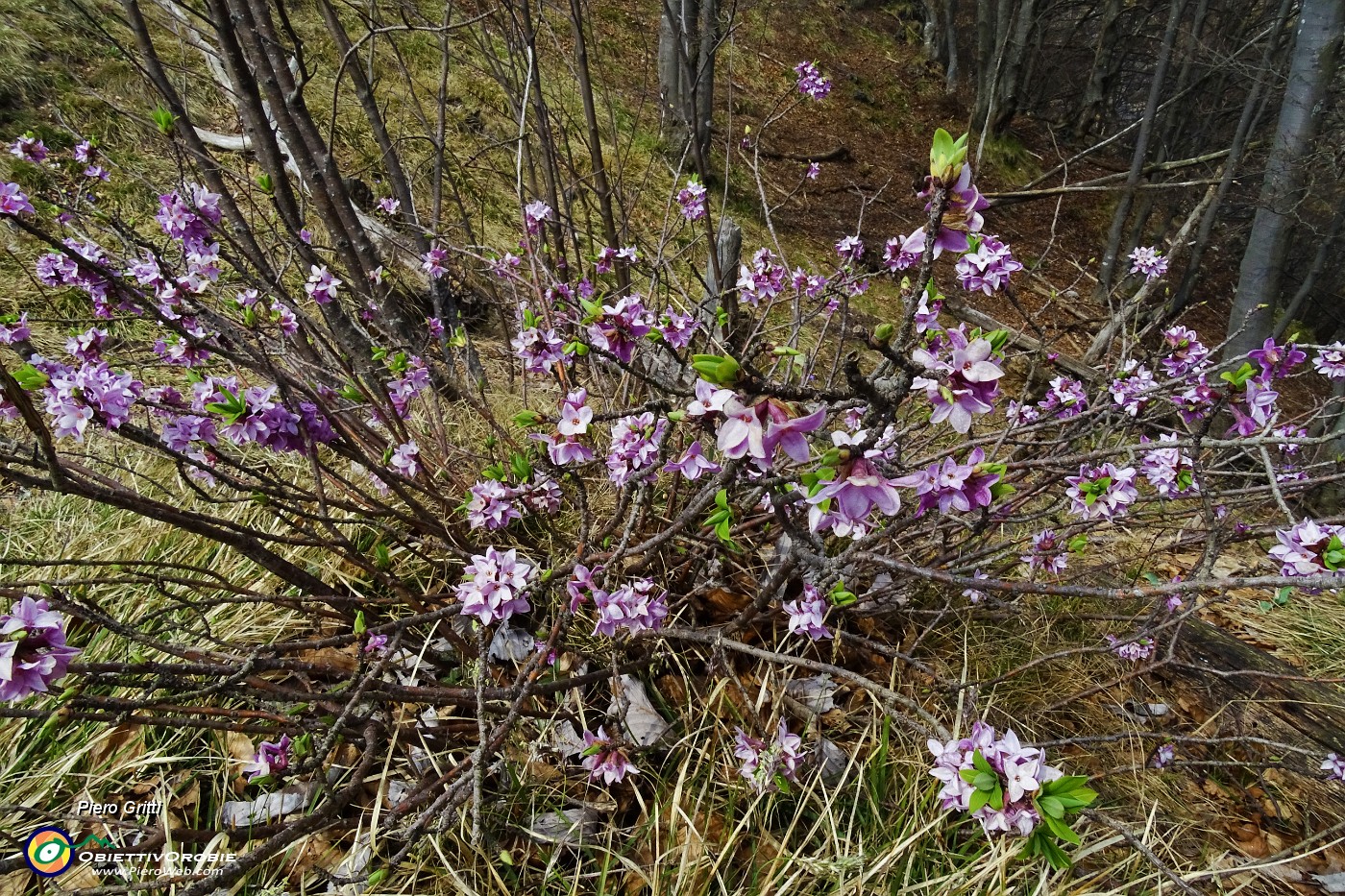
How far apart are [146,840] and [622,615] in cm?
122

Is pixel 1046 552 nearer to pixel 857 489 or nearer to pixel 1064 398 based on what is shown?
Answer: pixel 1064 398

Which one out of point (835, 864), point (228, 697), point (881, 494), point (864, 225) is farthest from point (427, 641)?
point (864, 225)

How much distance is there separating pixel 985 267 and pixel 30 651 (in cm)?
188

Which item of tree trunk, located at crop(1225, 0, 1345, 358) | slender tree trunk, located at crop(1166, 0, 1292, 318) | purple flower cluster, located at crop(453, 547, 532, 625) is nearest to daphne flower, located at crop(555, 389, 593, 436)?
purple flower cluster, located at crop(453, 547, 532, 625)

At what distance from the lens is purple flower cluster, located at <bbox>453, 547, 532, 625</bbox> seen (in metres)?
1.44

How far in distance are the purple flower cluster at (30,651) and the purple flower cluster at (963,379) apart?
137 centimetres

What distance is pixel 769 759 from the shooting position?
5.64 ft

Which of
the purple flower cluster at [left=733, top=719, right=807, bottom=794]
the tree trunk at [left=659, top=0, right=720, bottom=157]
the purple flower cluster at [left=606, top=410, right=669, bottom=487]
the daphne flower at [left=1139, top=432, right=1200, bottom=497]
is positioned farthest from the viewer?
the tree trunk at [left=659, top=0, right=720, bottom=157]

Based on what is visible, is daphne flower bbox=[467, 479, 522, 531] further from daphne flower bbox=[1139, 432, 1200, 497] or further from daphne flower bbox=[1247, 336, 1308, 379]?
daphne flower bbox=[1247, 336, 1308, 379]

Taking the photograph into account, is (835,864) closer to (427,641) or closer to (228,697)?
(427,641)

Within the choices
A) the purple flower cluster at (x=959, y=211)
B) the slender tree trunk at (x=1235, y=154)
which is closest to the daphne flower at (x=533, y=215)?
the purple flower cluster at (x=959, y=211)

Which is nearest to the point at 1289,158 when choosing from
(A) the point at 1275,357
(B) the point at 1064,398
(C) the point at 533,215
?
(B) the point at 1064,398

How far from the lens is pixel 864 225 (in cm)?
991

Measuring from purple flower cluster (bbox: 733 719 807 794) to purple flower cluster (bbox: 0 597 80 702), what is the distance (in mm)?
1456
